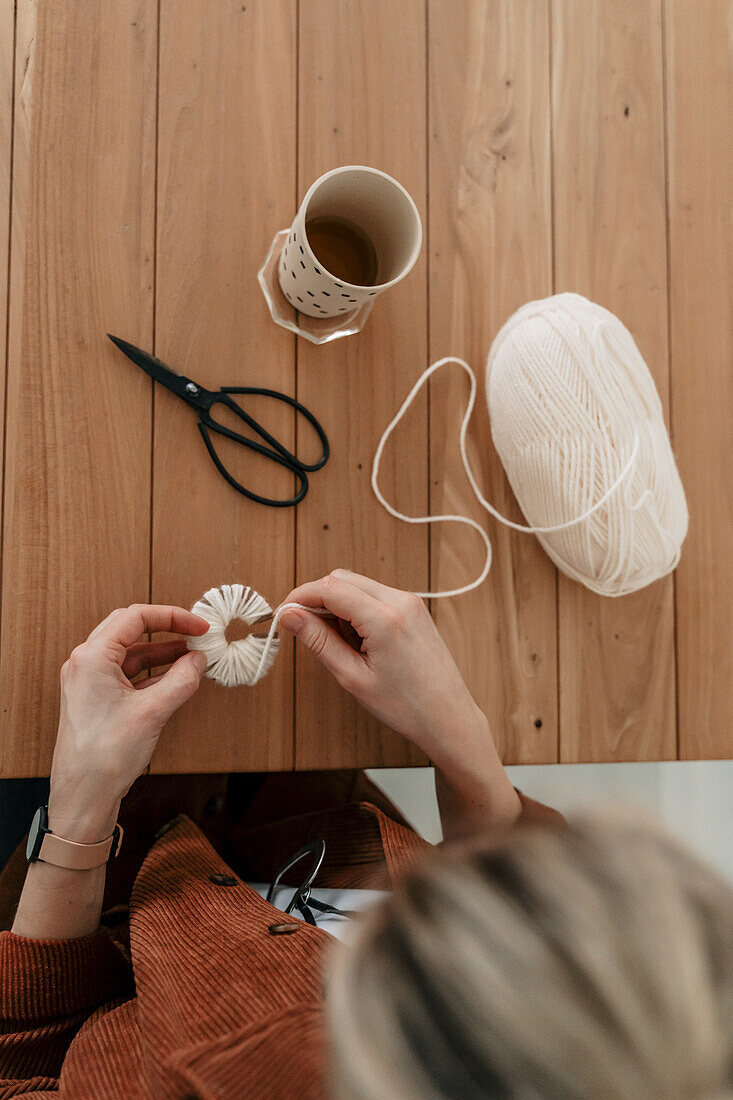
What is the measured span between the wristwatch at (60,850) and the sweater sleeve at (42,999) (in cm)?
6

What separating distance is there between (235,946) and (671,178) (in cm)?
89

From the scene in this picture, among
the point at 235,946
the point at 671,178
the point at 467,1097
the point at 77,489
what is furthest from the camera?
the point at 671,178

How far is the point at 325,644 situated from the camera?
24.7 inches

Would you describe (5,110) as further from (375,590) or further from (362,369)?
(375,590)

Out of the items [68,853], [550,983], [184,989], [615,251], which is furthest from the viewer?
[615,251]

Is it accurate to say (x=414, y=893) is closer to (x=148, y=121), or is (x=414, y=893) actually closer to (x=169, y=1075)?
(x=169, y=1075)

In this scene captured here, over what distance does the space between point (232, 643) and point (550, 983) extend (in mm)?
410

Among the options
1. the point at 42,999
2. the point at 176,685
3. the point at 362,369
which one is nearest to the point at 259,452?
the point at 362,369

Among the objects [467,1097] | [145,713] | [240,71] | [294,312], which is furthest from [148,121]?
[467,1097]

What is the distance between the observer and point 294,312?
71cm

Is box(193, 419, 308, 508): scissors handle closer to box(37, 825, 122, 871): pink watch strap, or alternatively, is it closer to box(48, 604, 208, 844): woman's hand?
box(48, 604, 208, 844): woman's hand

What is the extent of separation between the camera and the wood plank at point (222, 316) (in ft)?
2.27

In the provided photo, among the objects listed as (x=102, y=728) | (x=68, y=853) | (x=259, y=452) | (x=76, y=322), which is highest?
(x=76, y=322)

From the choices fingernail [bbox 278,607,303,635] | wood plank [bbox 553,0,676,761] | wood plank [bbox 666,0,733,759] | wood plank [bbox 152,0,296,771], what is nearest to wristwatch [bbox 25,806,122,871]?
wood plank [bbox 152,0,296,771]
